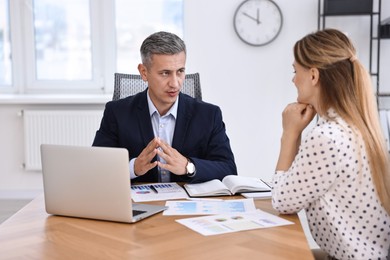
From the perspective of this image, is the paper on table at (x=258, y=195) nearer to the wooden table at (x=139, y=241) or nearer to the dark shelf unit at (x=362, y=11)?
the wooden table at (x=139, y=241)

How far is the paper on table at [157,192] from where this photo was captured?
179 cm

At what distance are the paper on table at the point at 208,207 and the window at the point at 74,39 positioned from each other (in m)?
2.93

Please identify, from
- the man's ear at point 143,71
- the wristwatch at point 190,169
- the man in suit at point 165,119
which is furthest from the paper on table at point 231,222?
the man's ear at point 143,71

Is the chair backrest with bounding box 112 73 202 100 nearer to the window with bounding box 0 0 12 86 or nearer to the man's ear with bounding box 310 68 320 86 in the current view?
the man's ear with bounding box 310 68 320 86

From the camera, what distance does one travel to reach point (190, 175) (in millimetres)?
1964

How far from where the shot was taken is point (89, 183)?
1492 millimetres

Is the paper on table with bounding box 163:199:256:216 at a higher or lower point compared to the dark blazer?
lower

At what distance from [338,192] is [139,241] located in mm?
565

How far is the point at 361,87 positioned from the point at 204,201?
2.01ft

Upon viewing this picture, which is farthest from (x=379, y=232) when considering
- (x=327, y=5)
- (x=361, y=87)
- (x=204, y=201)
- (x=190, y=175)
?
(x=327, y=5)

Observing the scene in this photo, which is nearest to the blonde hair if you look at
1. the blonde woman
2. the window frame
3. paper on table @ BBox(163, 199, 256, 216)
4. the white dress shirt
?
the blonde woman

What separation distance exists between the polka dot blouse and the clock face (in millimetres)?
2785

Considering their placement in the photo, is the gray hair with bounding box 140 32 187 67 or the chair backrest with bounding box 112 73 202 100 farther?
the chair backrest with bounding box 112 73 202 100

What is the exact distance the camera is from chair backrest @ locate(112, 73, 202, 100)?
249 centimetres
